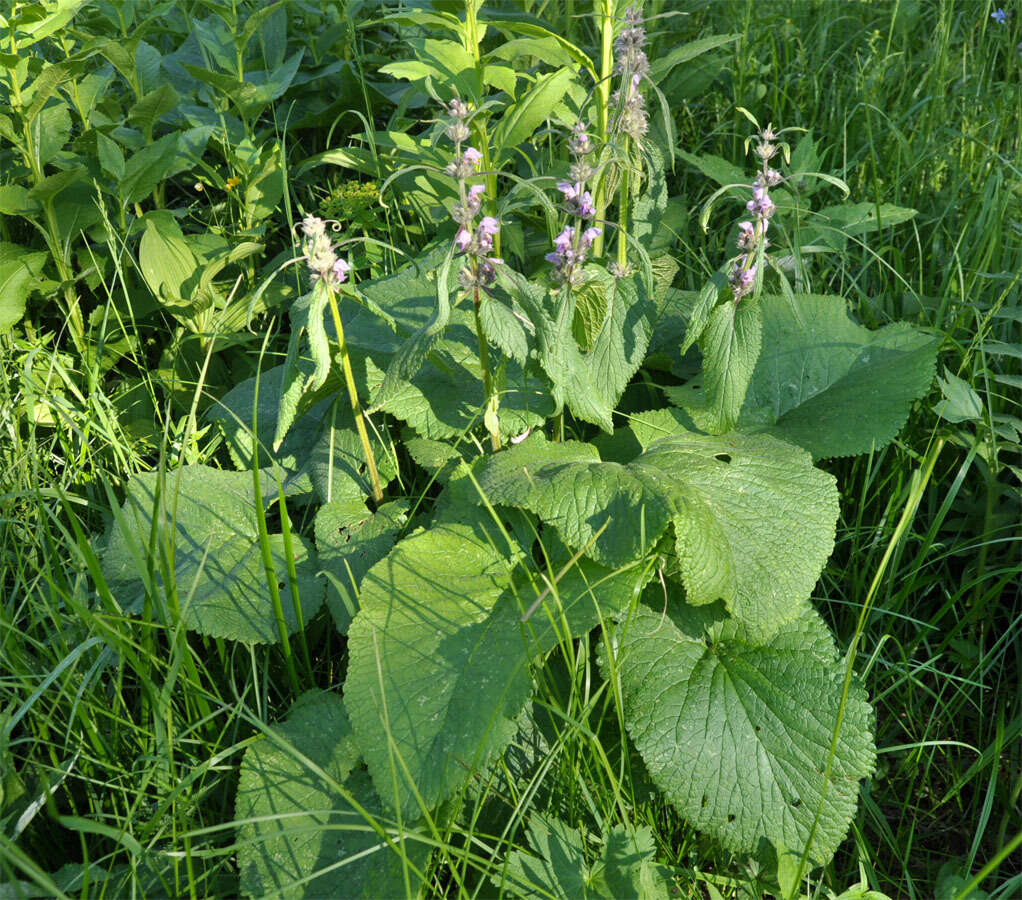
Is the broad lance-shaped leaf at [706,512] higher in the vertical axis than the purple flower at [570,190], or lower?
lower

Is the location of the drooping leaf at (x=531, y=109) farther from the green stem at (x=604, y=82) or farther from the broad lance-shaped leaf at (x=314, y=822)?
the broad lance-shaped leaf at (x=314, y=822)

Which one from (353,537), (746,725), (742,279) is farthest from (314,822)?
(742,279)

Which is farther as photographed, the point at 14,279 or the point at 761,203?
the point at 14,279

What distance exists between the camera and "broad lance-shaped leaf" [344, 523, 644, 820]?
1402 mm

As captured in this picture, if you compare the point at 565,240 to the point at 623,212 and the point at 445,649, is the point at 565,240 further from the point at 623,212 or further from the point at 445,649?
the point at 445,649

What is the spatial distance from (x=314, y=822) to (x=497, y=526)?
0.65 meters

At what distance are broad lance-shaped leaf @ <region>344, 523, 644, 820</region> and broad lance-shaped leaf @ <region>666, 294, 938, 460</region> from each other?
1.88 feet

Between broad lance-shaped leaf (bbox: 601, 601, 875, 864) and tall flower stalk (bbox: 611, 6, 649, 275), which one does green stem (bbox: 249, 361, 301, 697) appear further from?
tall flower stalk (bbox: 611, 6, 649, 275)

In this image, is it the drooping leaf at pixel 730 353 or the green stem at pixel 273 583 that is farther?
the drooping leaf at pixel 730 353

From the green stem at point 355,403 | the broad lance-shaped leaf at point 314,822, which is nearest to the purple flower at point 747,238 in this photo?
the green stem at point 355,403

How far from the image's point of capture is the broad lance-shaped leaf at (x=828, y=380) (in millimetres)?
1983

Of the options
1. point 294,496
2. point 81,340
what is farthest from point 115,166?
point 294,496

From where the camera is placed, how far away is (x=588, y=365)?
1907 millimetres

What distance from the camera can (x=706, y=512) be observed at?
1617 mm
